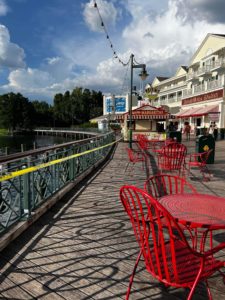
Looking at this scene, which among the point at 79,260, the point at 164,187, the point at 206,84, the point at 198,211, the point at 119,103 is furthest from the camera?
the point at 119,103

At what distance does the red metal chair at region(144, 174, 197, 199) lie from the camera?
118 inches

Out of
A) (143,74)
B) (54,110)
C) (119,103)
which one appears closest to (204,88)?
(143,74)

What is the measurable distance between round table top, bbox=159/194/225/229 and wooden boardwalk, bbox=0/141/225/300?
70 cm

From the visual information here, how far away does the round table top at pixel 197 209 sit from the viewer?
196cm

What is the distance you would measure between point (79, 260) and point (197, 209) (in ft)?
4.51

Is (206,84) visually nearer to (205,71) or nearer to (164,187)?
(205,71)

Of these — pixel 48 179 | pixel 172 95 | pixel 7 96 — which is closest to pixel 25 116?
pixel 7 96

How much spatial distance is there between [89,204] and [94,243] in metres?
1.49

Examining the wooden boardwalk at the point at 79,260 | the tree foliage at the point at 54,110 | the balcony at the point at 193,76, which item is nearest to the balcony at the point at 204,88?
the balcony at the point at 193,76

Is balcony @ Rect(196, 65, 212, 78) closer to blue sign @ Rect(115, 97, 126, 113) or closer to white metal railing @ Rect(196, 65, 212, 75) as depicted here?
white metal railing @ Rect(196, 65, 212, 75)

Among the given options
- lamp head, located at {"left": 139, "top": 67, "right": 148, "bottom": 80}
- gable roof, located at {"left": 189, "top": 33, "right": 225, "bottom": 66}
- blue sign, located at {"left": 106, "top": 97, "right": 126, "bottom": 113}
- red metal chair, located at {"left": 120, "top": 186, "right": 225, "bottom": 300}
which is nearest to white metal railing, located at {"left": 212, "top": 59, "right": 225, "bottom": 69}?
gable roof, located at {"left": 189, "top": 33, "right": 225, "bottom": 66}

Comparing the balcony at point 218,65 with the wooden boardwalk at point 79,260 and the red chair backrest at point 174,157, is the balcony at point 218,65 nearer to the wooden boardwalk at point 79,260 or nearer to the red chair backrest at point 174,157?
the red chair backrest at point 174,157

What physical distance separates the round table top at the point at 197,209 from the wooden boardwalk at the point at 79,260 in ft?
2.31

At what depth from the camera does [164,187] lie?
306cm
